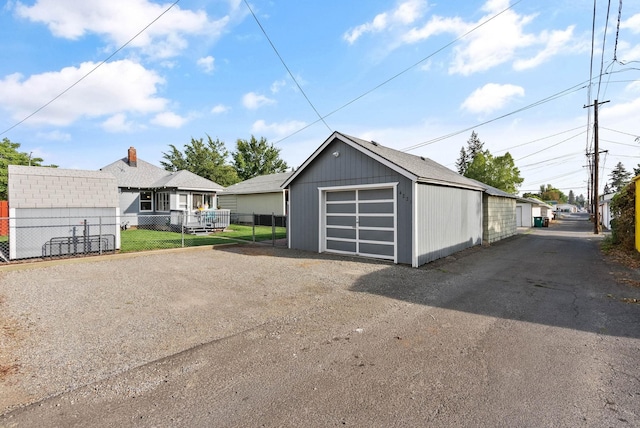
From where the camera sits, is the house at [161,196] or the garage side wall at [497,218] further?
the house at [161,196]

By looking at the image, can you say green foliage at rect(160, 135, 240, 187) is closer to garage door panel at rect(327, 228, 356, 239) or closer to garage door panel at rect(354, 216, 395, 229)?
garage door panel at rect(327, 228, 356, 239)

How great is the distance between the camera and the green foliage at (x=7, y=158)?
30.2 meters

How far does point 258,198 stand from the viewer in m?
24.7

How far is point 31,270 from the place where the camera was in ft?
26.3

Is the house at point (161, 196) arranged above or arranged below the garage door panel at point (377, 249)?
above

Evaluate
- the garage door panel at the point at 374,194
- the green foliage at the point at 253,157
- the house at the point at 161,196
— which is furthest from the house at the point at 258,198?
the green foliage at the point at 253,157

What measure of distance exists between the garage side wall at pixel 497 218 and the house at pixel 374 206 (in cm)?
283

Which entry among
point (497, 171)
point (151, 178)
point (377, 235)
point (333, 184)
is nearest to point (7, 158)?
point (151, 178)

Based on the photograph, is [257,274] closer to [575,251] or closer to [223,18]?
[223,18]

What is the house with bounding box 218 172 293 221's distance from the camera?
2282 cm

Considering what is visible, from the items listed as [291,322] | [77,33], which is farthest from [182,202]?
[291,322]

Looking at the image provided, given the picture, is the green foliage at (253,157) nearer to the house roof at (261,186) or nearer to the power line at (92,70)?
the house roof at (261,186)

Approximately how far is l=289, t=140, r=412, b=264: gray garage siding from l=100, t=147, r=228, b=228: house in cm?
809

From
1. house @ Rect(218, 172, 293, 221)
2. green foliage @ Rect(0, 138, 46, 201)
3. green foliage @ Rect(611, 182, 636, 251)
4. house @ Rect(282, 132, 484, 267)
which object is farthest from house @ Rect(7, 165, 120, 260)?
green foliage @ Rect(0, 138, 46, 201)
